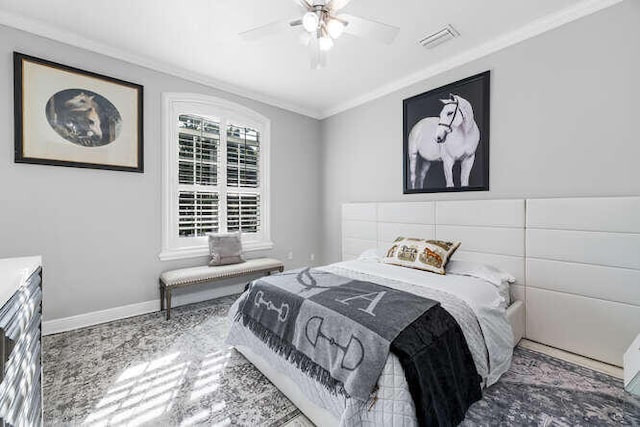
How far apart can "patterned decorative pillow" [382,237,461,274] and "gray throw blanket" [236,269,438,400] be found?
2.49 feet

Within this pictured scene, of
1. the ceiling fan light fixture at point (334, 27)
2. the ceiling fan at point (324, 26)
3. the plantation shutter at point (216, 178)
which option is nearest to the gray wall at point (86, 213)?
the plantation shutter at point (216, 178)

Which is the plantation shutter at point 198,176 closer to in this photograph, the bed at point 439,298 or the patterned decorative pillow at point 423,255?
the bed at point 439,298

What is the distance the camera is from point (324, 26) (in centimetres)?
188

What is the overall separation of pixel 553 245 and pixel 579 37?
5.69ft

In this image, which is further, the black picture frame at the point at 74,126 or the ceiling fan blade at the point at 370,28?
the black picture frame at the point at 74,126

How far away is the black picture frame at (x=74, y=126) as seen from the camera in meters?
2.36

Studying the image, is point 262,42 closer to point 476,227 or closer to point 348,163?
point 348,163

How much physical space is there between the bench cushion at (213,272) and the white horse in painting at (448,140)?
220cm

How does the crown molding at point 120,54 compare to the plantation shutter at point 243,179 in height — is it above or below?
above

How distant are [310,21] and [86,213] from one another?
2.78m

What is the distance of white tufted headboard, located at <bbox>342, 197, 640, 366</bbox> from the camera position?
1968 mm

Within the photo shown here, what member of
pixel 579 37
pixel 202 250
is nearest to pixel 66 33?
pixel 202 250

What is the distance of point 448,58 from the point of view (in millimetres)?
2930

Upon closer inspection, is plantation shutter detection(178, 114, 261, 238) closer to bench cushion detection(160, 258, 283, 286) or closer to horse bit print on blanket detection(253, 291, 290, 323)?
bench cushion detection(160, 258, 283, 286)
